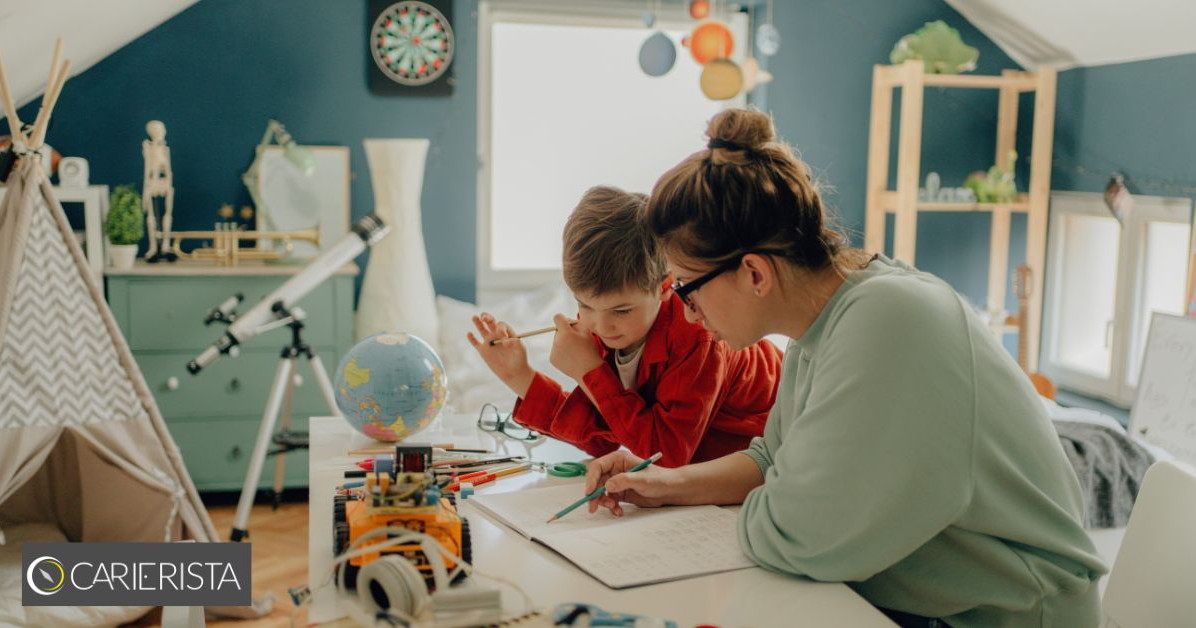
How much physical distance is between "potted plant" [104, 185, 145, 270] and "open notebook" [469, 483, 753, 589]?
2650 mm

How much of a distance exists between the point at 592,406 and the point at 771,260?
0.58 m

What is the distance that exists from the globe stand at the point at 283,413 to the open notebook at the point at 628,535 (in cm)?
201

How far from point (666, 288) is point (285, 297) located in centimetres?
211

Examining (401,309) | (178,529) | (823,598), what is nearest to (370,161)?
(401,309)

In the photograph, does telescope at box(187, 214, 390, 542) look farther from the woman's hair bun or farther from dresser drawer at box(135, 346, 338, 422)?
the woman's hair bun

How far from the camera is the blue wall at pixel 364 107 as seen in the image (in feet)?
13.4

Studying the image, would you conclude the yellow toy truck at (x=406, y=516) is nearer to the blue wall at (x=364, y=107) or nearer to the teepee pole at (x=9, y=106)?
the teepee pole at (x=9, y=106)

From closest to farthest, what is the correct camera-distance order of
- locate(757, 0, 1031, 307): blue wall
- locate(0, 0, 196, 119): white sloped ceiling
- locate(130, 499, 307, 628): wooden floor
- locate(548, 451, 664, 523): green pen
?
locate(548, 451, 664, 523): green pen, locate(0, 0, 196, 119): white sloped ceiling, locate(130, 499, 307, 628): wooden floor, locate(757, 0, 1031, 307): blue wall

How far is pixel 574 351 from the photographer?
5.87ft

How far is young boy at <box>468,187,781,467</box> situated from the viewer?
1750 mm

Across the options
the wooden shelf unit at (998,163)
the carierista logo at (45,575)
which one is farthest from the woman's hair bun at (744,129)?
the wooden shelf unit at (998,163)

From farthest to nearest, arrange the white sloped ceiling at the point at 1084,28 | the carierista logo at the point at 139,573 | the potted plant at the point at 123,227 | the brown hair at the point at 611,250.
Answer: the potted plant at the point at 123,227 < the white sloped ceiling at the point at 1084,28 < the carierista logo at the point at 139,573 < the brown hair at the point at 611,250

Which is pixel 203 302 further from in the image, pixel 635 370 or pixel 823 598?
pixel 823 598

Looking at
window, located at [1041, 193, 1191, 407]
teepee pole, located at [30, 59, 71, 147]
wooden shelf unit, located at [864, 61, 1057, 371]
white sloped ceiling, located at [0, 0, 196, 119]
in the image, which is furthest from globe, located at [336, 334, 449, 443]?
window, located at [1041, 193, 1191, 407]
